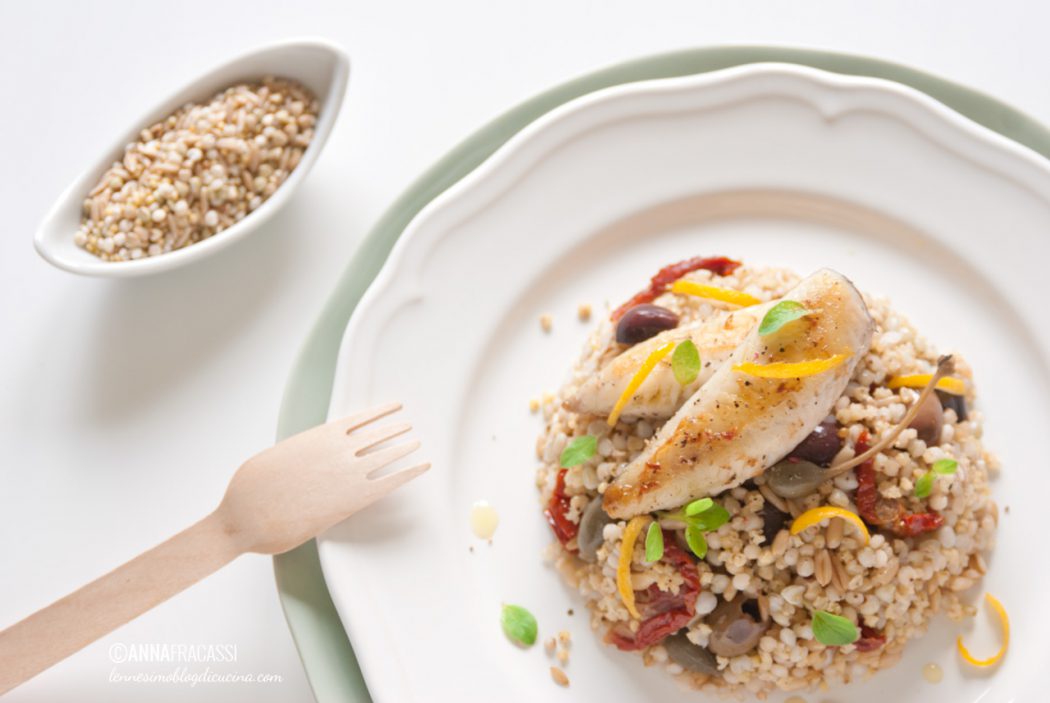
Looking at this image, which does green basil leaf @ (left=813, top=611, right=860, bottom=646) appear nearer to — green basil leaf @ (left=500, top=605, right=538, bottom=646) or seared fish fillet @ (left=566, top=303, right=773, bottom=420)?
seared fish fillet @ (left=566, top=303, right=773, bottom=420)

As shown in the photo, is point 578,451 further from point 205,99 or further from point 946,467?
point 205,99

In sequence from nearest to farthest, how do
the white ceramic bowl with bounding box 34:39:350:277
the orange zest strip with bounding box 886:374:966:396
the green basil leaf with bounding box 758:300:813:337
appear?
the green basil leaf with bounding box 758:300:813:337
the orange zest strip with bounding box 886:374:966:396
the white ceramic bowl with bounding box 34:39:350:277

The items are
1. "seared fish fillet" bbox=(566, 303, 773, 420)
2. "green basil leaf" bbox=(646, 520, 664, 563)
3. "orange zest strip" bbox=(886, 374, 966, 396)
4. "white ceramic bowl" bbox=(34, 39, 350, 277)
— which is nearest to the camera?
"green basil leaf" bbox=(646, 520, 664, 563)

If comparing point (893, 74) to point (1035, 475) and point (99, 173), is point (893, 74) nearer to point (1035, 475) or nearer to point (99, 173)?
point (1035, 475)

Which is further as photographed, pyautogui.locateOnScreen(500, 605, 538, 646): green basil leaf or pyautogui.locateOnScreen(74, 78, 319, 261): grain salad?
pyautogui.locateOnScreen(74, 78, 319, 261): grain salad

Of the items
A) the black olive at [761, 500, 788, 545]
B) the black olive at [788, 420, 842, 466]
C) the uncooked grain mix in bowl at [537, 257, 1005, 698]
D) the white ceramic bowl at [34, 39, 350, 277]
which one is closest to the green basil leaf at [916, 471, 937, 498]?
the uncooked grain mix in bowl at [537, 257, 1005, 698]

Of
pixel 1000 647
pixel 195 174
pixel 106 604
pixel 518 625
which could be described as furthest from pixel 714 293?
pixel 106 604

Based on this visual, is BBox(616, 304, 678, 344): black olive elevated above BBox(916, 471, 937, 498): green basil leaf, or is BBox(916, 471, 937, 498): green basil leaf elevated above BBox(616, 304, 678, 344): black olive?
BBox(616, 304, 678, 344): black olive
